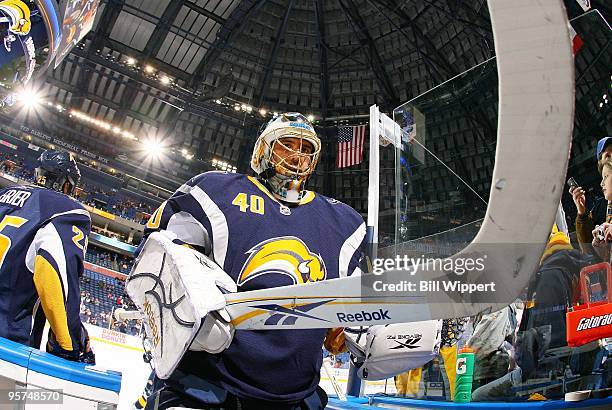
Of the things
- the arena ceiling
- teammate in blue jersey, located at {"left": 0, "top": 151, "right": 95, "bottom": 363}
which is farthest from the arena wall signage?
teammate in blue jersey, located at {"left": 0, "top": 151, "right": 95, "bottom": 363}

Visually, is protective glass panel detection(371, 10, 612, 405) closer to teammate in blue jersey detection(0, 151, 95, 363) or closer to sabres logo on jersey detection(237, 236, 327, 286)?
sabres logo on jersey detection(237, 236, 327, 286)

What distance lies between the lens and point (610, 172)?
231 cm

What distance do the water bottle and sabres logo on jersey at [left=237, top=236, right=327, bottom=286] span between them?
1.33 meters

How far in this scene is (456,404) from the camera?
2.35m

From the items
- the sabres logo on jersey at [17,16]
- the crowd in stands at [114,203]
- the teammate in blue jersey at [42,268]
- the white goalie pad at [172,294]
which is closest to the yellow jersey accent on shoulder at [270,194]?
the white goalie pad at [172,294]

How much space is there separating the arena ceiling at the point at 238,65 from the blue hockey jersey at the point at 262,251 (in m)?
13.3

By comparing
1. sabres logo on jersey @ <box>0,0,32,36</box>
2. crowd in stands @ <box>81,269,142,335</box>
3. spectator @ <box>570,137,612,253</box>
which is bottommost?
spectator @ <box>570,137,612,253</box>

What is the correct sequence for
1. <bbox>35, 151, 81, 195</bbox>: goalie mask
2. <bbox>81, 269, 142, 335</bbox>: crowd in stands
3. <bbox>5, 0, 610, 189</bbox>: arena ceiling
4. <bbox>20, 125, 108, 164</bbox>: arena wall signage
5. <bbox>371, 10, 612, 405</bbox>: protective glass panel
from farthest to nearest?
<bbox>20, 125, 108, 164</bbox>: arena wall signage → <bbox>5, 0, 610, 189</bbox>: arena ceiling → <bbox>81, 269, 142, 335</bbox>: crowd in stands → <bbox>35, 151, 81, 195</bbox>: goalie mask → <bbox>371, 10, 612, 405</bbox>: protective glass panel

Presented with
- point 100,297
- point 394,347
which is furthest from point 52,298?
point 100,297

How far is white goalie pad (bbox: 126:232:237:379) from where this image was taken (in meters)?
1.18

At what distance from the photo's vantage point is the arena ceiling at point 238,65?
51.1 feet

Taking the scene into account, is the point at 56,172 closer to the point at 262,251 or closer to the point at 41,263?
the point at 41,263

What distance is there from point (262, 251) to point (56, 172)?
5.55ft

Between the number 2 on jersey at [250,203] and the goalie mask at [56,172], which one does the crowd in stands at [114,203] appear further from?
the number 2 on jersey at [250,203]
